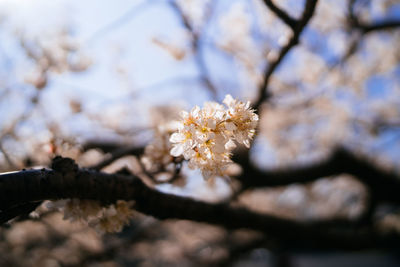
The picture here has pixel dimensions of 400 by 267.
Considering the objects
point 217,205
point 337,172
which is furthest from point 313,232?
point 217,205

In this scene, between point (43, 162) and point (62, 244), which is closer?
point (43, 162)

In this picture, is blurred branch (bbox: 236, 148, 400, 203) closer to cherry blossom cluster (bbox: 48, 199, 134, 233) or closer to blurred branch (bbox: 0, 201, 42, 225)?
cherry blossom cluster (bbox: 48, 199, 134, 233)

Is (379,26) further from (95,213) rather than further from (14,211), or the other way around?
(14,211)

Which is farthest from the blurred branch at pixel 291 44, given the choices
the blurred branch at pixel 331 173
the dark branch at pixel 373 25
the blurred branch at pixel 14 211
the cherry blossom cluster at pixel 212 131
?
the blurred branch at pixel 14 211

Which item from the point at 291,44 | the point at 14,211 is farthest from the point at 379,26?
the point at 14,211

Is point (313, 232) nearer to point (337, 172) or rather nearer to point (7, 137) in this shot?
point (337, 172)

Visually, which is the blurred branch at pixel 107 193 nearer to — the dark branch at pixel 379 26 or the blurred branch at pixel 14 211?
the blurred branch at pixel 14 211
